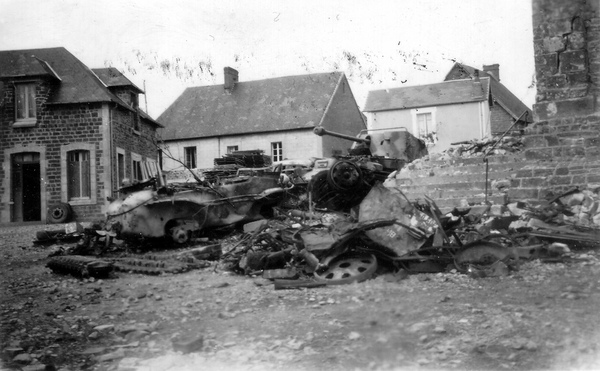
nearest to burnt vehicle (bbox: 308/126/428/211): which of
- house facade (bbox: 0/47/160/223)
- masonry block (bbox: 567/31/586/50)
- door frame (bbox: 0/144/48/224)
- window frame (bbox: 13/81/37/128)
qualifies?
masonry block (bbox: 567/31/586/50)

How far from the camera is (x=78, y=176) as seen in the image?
18.5 metres

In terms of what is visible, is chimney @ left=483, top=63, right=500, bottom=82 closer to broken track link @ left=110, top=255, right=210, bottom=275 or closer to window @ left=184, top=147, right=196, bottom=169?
window @ left=184, top=147, right=196, bottom=169

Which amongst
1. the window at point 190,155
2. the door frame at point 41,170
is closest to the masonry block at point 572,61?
the door frame at point 41,170

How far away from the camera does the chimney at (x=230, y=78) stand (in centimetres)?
3033

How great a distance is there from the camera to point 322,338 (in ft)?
13.5

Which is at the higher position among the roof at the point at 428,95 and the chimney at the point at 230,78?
the chimney at the point at 230,78

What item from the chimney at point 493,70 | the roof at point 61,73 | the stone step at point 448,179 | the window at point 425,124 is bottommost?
the stone step at point 448,179

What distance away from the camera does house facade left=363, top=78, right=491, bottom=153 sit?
78.1 feet

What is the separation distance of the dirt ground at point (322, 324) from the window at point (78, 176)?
12.6 m

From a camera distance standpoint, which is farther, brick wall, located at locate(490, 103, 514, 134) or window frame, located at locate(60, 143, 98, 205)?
brick wall, located at locate(490, 103, 514, 134)

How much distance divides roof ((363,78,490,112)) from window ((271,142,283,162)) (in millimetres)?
5210

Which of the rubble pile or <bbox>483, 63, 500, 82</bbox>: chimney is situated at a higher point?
<bbox>483, 63, 500, 82</bbox>: chimney

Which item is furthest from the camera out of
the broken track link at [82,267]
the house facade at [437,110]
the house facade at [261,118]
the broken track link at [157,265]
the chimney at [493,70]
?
the house facade at [261,118]

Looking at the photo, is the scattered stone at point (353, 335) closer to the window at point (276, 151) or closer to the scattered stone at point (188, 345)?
the scattered stone at point (188, 345)
